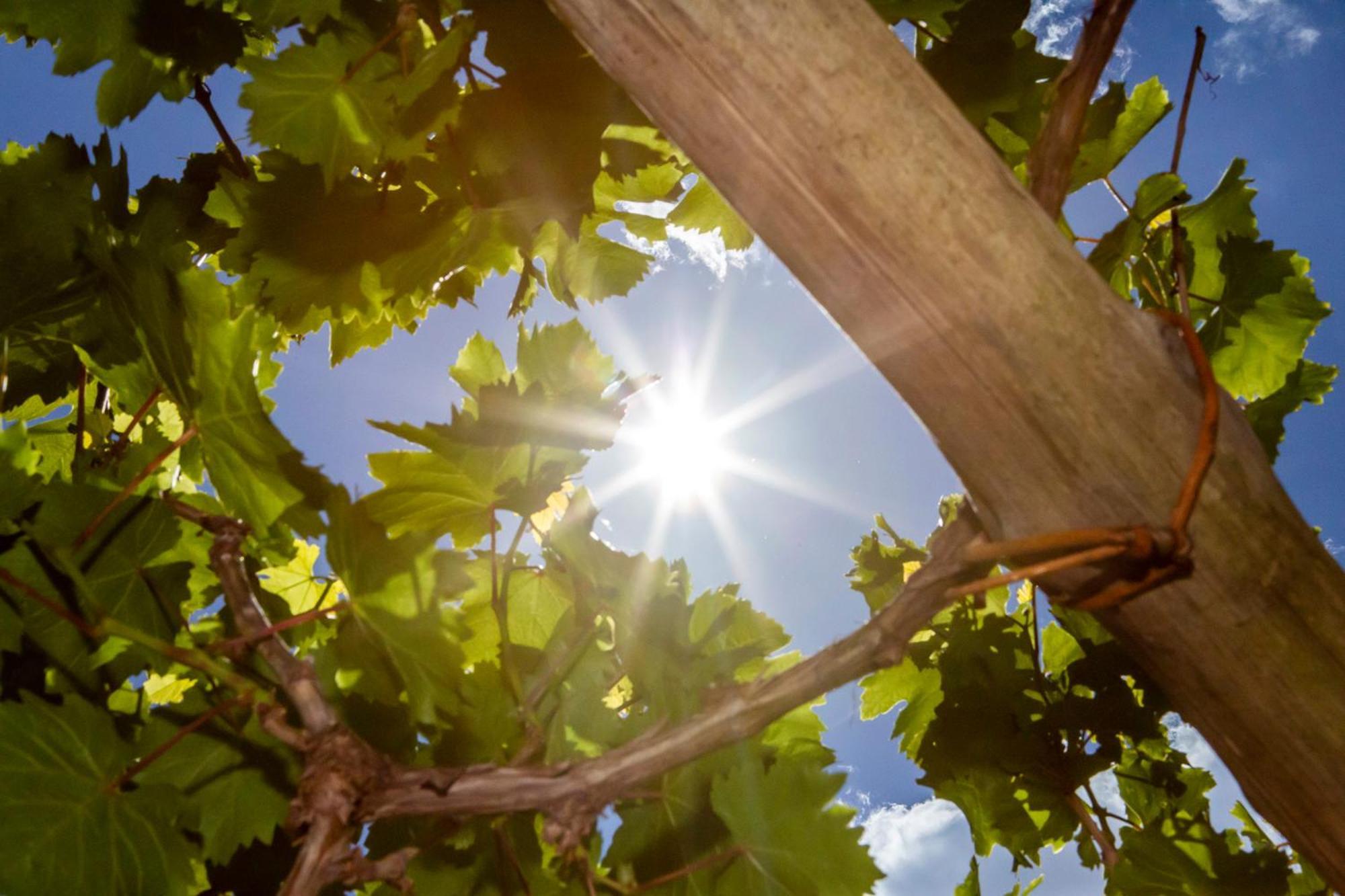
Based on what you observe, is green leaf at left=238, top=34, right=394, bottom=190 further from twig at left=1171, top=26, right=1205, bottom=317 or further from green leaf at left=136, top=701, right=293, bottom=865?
twig at left=1171, top=26, right=1205, bottom=317

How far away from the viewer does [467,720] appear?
41.4 inches

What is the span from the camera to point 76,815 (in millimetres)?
914

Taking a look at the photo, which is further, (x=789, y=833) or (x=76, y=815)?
(x=789, y=833)

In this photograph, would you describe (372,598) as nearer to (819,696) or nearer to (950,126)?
(819,696)

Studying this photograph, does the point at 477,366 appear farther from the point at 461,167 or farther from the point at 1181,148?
the point at 1181,148

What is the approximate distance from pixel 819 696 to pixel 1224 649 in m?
0.37

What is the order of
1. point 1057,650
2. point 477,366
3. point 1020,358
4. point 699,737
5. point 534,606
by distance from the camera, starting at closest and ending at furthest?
point 1020,358, point 699,737, point 477,366, point 534,606, point 1057,650

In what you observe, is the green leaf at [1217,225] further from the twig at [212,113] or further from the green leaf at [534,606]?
the twig at [212,113]

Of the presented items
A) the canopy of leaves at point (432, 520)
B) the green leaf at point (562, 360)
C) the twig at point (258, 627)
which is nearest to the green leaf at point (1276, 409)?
the canopy of leaves at point (432, 520)

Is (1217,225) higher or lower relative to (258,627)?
higher

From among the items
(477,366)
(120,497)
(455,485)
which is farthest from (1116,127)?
(120,497)

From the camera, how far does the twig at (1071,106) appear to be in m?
0.74

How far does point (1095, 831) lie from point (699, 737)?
1187mm

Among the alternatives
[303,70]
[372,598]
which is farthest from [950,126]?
[303,70]
